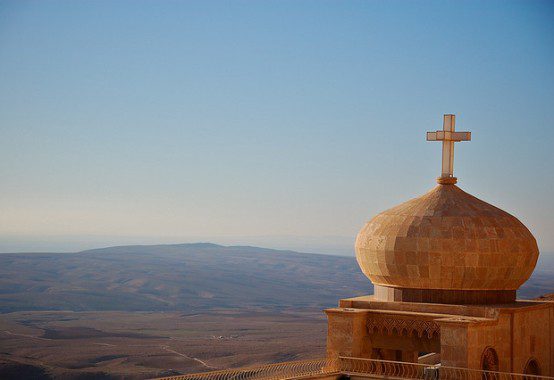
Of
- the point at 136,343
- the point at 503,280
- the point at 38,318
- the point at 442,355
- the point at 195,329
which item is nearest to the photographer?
the point at 442,355

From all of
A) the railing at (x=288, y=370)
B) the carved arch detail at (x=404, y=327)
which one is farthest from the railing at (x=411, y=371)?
the carved arch detail at (x=404, y=327)

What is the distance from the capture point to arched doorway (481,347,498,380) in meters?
21.5

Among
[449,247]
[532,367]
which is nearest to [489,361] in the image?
[532,367]

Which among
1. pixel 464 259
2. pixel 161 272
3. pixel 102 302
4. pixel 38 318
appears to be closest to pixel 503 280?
pixel 464 259

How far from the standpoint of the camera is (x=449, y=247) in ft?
72.8

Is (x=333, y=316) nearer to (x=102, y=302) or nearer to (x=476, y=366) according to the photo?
(x=476, y=366)

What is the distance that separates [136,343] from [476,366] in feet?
264

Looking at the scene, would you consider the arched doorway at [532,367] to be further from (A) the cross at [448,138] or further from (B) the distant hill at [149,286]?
(B) the distant hill at [149,286]

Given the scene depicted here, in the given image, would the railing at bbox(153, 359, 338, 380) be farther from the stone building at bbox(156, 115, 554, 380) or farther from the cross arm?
the cross arm

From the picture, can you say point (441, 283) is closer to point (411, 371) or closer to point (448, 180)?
point (411, 371)

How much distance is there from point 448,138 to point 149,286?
5618 inches

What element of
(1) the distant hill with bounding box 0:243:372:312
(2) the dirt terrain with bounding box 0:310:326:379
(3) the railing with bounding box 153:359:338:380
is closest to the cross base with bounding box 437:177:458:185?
(3) the railing with bounding box 153:359:338:380

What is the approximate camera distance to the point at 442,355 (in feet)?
69.3

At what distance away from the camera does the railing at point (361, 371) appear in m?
20.9
